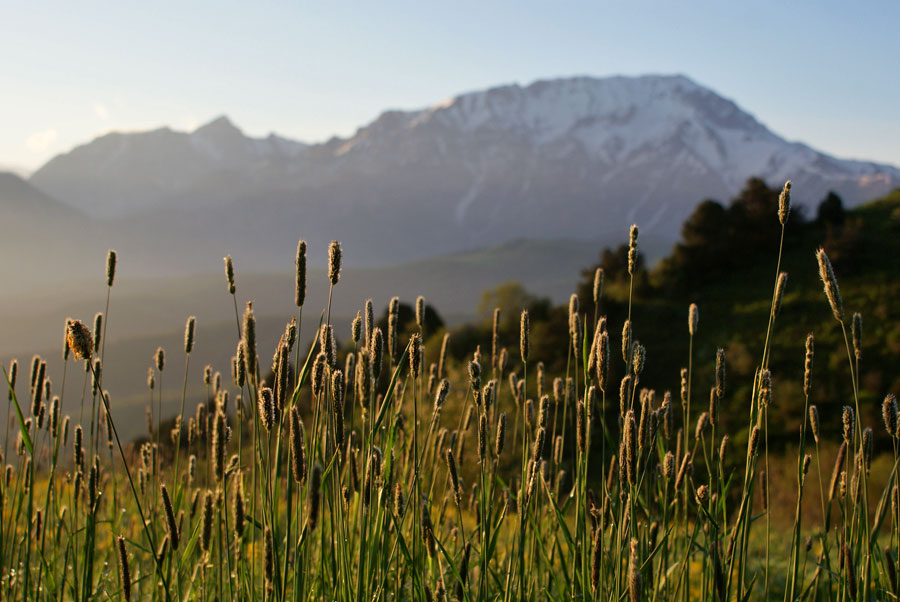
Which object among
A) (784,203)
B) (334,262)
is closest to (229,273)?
(334,262)

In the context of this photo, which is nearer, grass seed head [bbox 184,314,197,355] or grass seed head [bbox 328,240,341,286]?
grass seed head [bbox 328,240,341,286]

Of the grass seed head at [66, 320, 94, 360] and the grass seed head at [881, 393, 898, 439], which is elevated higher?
the grass seed head at [66, 320, 94, 360]

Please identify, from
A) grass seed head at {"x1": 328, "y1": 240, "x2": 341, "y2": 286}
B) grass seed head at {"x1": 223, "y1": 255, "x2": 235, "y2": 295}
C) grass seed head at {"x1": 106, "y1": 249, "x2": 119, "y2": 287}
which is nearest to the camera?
grass seed head at {"x1": 328, "y1": 240, "x2": 341, "y2": 286}

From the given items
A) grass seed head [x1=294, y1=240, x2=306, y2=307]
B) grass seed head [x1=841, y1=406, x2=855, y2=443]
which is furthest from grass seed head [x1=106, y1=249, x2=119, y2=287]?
grass seed head [x1=841, y1=406, x2=855, y2=443]

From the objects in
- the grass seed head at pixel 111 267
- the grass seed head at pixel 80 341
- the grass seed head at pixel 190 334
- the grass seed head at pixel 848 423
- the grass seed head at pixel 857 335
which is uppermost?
the grass seed head at pixel 111 267

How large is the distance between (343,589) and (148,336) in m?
90.7

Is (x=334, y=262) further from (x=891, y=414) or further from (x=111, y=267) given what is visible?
(x=891, y=414)

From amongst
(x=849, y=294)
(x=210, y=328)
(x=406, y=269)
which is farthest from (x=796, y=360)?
(x=406, y=269)

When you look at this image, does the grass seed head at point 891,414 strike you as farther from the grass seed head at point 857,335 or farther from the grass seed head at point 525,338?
the grass seed head at point 525,338

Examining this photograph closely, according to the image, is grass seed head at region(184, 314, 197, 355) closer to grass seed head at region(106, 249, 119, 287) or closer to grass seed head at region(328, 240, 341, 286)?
grass seed head at region(106, 249, 119, 287)

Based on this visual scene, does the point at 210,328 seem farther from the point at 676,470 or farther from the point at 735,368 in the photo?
the point at 676,470

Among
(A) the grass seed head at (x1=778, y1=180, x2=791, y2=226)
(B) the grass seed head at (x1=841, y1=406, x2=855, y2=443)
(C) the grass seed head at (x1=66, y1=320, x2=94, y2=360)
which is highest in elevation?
(A) the grass seed head at (x1=778, y1=180, x2=791, y2=226)

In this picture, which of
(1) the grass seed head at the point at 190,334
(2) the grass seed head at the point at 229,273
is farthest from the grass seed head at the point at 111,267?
(2) the grass seed head at the point at 229,273

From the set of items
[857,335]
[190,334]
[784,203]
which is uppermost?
[784,203]
